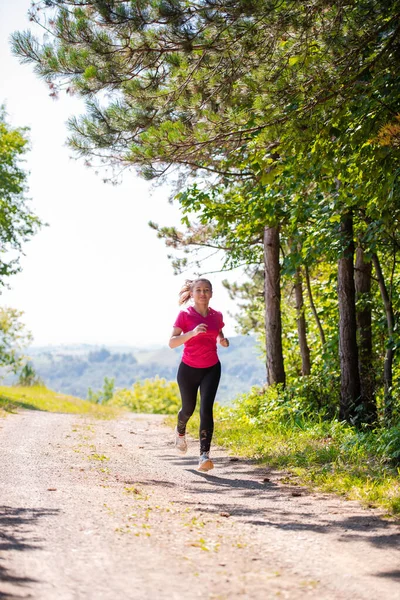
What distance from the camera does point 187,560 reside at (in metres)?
3.70

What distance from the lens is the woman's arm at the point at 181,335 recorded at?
7051mm

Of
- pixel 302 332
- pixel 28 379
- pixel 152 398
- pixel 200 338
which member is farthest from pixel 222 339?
pixel 152 398

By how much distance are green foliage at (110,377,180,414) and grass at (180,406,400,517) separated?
5579 cm

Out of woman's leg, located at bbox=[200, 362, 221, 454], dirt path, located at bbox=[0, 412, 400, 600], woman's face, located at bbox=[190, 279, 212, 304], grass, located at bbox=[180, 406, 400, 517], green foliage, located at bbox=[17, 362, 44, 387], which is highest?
green foliage, located at bbox=[17, 362, 44, 387]

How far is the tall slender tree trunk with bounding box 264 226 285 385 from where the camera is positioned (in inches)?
569

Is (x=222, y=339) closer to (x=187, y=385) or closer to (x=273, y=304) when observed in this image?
(x=187, y=385)

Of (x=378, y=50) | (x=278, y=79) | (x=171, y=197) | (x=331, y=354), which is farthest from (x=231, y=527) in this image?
(x=331, y=354)

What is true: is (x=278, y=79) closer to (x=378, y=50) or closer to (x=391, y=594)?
(x=378, y=50)

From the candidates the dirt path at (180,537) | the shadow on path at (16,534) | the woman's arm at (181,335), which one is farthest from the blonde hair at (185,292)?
the shadow on path at (16,534)

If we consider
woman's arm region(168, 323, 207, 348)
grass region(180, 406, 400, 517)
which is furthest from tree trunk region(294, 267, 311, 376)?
woman's arm region(168, 323, 207, 348)

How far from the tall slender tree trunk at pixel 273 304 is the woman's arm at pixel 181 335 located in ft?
23.8

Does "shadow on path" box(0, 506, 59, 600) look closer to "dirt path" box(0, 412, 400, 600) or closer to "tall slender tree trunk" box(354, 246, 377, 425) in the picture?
"dirt path" box(0, 412, 400, 600)

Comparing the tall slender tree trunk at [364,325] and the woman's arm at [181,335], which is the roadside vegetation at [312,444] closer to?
the tall slender tree trunk at [364,325]

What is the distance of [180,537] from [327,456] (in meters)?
3.73
